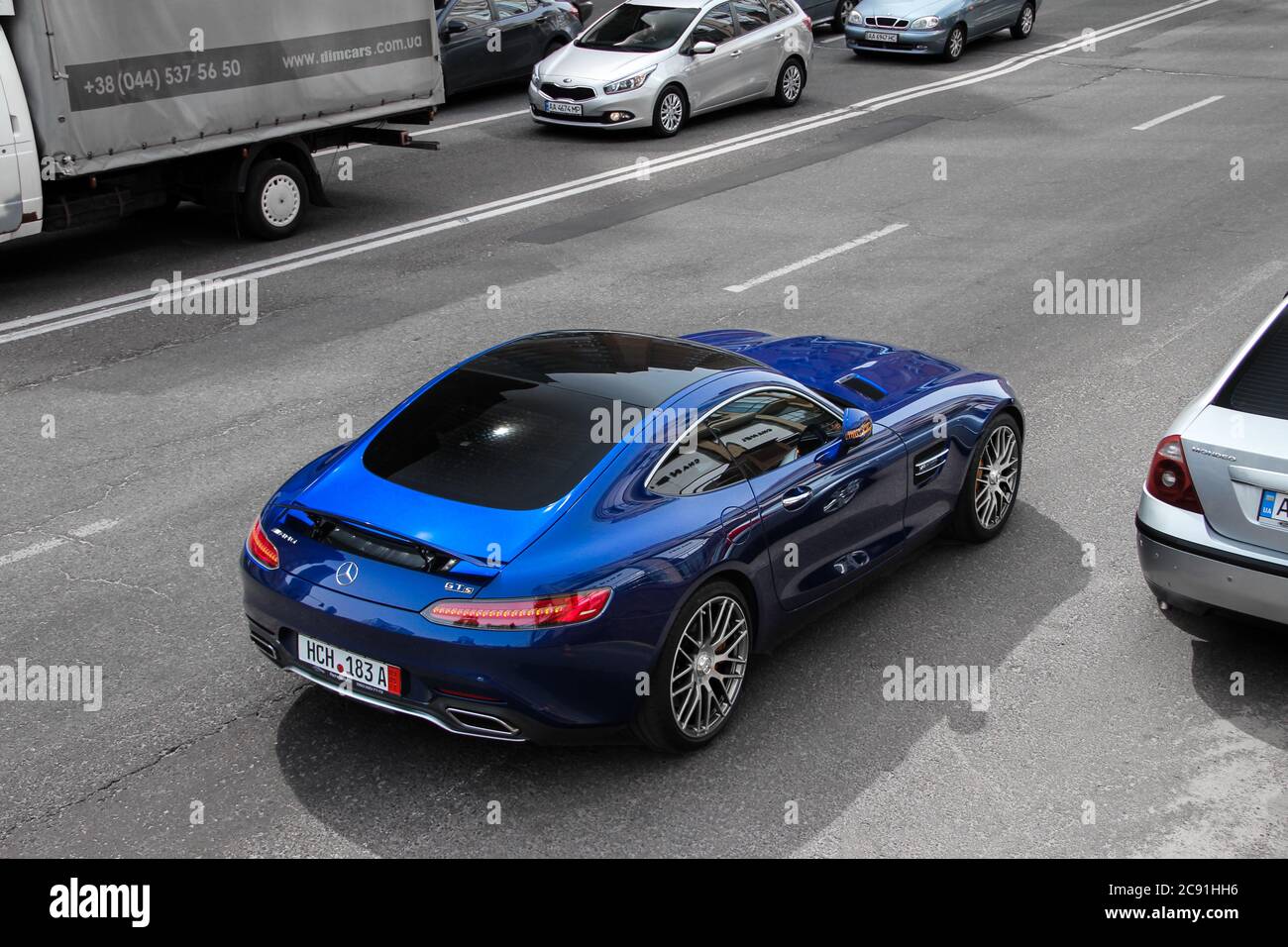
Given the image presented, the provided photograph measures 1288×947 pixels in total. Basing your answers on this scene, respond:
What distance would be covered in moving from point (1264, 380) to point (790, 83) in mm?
14585

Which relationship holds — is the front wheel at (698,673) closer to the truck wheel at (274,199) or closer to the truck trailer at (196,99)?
the truck trailer at (196,99)

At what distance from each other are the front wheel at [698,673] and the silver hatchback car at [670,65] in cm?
1318

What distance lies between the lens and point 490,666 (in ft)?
16.5

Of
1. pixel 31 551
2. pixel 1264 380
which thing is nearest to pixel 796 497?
pixel 1264 380

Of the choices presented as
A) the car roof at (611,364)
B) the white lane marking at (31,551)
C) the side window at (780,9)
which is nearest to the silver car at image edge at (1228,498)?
the car roof at (611,364)

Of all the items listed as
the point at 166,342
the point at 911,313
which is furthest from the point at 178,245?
the point at 911,313

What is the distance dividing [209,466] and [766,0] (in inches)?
551

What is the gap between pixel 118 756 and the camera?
18.3 ft

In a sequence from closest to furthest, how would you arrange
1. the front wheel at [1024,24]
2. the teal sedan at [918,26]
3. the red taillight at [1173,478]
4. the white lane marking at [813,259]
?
1. the red taillight at [1173,478]
2. the white lane marking at [813,259]
3. the teal sedan at [918,26]
4. the front wheel at [1024,24]

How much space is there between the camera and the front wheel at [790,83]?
19859 mm

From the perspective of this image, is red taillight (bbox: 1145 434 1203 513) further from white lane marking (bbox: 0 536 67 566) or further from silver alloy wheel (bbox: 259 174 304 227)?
silver alloy wheel (bbox: 259 174 304 227)

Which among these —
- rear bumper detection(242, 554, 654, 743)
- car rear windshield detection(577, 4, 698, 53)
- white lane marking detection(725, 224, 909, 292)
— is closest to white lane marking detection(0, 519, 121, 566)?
rear bumper detection(242, 554, 654, 743)

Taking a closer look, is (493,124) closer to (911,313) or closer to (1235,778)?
(911,313)

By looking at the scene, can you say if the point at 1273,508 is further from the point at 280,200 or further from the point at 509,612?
the point at 280,200
